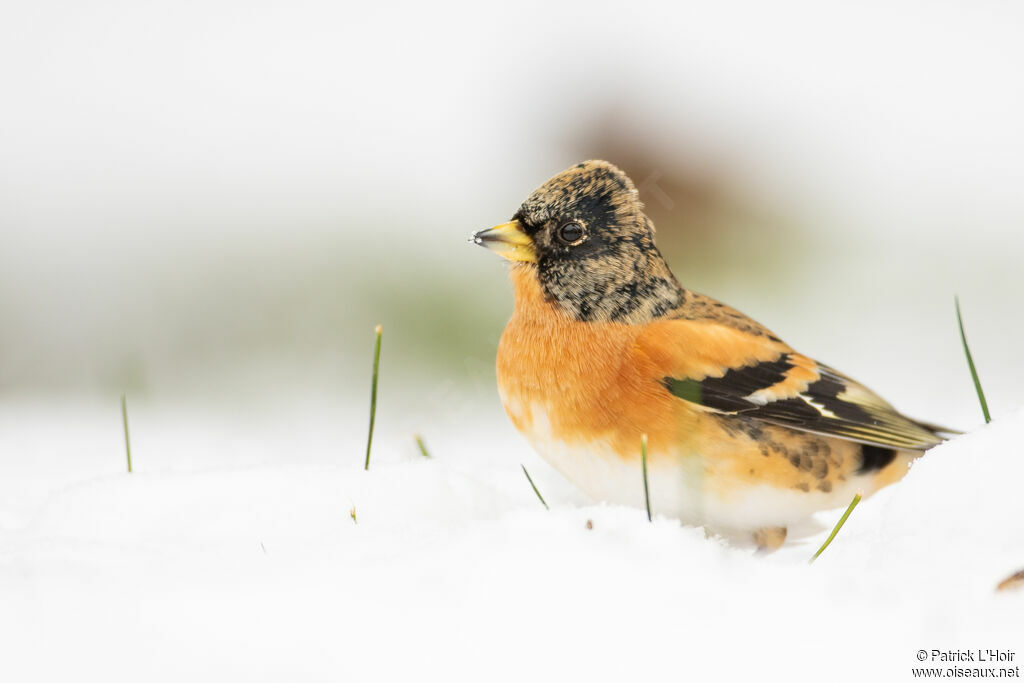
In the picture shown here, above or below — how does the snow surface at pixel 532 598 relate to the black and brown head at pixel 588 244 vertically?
below

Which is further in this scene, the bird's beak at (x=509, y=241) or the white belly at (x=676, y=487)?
the bird's beak at (x=509, y=241)

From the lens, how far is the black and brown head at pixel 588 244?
1828 mm

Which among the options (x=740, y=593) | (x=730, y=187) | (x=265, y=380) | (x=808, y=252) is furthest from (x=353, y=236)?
(x=740, y=593)

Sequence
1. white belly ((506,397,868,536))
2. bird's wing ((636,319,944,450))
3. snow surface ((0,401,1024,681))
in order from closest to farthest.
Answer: snow surface ((0,401,1024,681)) → white belly ((506,397,868,536)) → bird's wing ((636,319,944,450))

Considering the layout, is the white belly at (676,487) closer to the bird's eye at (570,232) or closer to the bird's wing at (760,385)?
the bird's wing at (760,385)

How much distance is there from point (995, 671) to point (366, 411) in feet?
8.68

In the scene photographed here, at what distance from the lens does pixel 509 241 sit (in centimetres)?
180

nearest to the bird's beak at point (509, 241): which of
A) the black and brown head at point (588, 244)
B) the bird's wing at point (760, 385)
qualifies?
the black and brown head at point (588, 244)

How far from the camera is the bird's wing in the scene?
1743mm

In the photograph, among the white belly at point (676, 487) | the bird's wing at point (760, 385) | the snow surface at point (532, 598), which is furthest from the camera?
the bird's wing at point (760, 385)

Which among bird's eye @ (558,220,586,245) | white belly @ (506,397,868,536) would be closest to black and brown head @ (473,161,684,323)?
bird's eye @ (558,220,586,245)

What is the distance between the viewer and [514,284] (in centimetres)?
193

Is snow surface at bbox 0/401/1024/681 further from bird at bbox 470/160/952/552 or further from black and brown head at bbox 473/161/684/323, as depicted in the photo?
black and brown head at bbox 473/161/684/323

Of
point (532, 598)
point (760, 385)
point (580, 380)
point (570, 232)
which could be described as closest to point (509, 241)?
point (570, 232)
